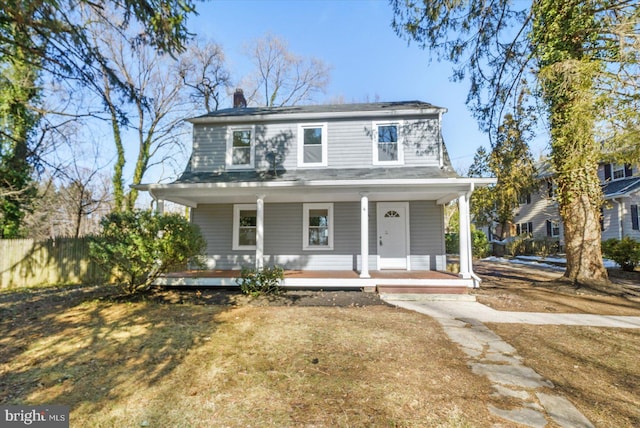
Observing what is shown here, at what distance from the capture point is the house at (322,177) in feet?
30.8

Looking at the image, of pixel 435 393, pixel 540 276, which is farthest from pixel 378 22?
pixel 540 276

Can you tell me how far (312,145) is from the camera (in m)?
9.84

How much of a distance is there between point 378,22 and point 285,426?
356 inches

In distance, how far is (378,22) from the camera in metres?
7.96

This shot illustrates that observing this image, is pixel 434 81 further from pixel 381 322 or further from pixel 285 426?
pixel 285 426

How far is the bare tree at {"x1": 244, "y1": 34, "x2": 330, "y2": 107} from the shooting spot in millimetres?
22656

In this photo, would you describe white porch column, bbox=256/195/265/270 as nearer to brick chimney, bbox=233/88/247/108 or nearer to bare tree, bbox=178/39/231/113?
brick chimney, bbox=233/88/247/108

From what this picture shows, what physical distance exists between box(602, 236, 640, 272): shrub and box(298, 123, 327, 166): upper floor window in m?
11.6

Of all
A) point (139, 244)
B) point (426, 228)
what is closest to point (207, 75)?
point (139, 244)

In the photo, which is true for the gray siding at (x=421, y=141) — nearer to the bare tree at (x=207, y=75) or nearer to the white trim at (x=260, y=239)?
the white trim at (x=260, y=239)

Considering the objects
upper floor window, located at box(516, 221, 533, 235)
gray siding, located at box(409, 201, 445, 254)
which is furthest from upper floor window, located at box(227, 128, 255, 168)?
upper floor window, located at box(516, 221, 533, 235)

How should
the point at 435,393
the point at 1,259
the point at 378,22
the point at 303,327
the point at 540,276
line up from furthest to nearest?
the point at 540,276, the point at 1,259, the point at 378,22, the point at 303,327, the point at 435,393

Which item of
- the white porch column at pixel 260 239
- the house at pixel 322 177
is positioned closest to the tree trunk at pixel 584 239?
the house at pixel 322 177
